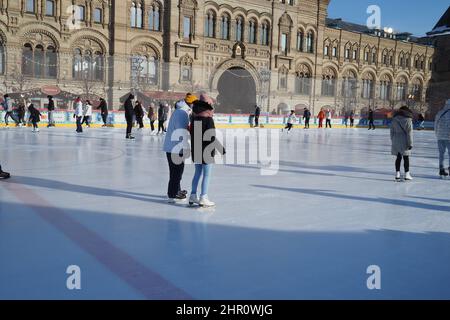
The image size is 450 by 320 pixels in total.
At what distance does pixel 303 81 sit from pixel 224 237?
36902 millimetres

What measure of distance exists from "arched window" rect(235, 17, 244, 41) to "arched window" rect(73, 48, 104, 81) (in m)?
11.5

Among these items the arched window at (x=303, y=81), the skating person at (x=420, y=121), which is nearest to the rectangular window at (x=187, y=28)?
the arched window at (x=303, y=81)

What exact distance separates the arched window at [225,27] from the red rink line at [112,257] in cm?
3149

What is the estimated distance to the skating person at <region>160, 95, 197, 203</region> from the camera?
5285mm

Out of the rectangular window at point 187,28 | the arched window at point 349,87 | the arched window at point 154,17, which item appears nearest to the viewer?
the arched window at point 154,17

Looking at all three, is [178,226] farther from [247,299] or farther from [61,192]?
[61,192]

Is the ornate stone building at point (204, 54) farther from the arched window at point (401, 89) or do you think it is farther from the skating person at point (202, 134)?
the skating person at point (202, 134)

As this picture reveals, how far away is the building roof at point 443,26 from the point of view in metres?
52.3

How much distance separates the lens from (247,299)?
9.11ft

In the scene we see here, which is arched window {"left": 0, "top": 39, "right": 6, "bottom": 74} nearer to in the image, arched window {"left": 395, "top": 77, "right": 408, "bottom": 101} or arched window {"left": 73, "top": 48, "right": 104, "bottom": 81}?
arched window {"left": 73, "top": 48, "right": 104, "bottom": 81}

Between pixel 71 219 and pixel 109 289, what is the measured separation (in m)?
1.90

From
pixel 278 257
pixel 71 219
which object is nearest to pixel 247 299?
pixel 278 257

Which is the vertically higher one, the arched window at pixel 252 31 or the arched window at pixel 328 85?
the arched window at pixel 252 31

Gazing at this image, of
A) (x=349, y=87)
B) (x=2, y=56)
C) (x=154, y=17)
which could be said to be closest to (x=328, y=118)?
(x=349, y=87)
